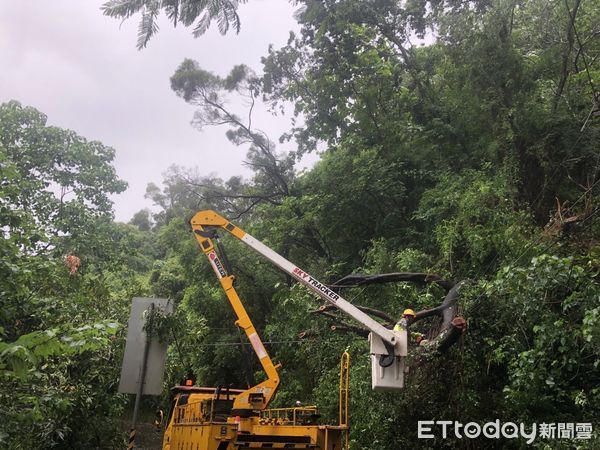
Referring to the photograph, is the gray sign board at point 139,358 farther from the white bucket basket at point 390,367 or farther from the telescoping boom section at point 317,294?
the white bucket basket at point 390,367

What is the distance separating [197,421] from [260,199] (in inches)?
467

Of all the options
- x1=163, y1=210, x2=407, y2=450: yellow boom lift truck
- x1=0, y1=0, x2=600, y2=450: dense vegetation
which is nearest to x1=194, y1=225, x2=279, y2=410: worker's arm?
x1=163, y1=210, x2=407, y2=450: yellow boom lift truck

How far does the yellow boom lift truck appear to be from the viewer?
7.49 metres

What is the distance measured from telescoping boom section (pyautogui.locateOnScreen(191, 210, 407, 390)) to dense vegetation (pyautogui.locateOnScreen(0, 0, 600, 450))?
121cm

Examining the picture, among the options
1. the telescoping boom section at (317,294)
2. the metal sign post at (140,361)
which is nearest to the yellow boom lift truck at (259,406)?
the telescoping boom section at (317,294)

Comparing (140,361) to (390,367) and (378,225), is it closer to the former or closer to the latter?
(390,367)

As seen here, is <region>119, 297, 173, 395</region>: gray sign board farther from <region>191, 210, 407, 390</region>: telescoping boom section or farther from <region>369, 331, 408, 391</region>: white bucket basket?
<region>369, 331, 408, 391</region>: white bucket basket

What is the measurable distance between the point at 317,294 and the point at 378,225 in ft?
24.9

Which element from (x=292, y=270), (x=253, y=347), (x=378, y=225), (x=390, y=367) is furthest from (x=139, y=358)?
(x=378, y=225)

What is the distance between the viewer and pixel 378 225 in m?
15.8

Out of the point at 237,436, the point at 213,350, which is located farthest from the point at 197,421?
the point at 213,350

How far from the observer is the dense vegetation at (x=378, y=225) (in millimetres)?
7824

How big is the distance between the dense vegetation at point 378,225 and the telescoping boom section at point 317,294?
47.8 inches

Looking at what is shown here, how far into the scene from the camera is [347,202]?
16.1 meters
